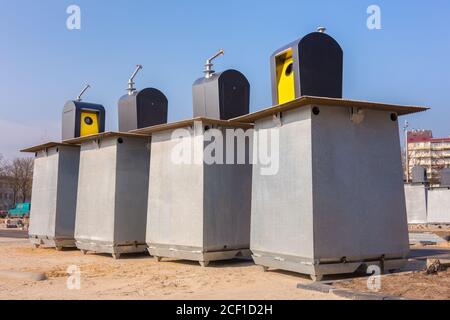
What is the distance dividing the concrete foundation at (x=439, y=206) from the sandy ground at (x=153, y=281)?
26382mm

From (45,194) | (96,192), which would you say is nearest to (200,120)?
(96,192)

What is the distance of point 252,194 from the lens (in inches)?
452

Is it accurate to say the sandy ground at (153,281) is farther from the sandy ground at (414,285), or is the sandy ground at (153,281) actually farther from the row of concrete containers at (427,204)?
the row of concrete containers at (427,204)

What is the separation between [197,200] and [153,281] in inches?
115

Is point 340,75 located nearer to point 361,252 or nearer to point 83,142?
point 361,252

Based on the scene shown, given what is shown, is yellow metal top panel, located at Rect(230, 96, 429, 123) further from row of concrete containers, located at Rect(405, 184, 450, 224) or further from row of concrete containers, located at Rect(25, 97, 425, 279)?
row of concrete containers, located at Rect(405, 184, 450, 224)

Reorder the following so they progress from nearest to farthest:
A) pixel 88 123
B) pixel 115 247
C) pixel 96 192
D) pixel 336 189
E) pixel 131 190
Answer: pixel 336 189
pixel 115 247
pixel 131 190
pixel 96 192
pixel 88 123

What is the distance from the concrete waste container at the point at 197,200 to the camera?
1230 cm

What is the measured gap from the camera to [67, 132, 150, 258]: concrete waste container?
48.2 feet

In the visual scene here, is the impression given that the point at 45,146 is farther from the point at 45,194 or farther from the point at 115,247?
the point at 115,247

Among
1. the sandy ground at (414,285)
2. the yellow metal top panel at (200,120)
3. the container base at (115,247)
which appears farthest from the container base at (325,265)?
the container base at (115,247)

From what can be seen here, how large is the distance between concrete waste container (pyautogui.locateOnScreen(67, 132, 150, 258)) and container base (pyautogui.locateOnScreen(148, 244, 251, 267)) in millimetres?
1639

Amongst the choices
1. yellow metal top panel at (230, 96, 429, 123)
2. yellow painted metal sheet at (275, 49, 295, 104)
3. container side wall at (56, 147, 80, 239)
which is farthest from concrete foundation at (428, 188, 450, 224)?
yellow painted metal sheet at (275, 49, 295, 104)
